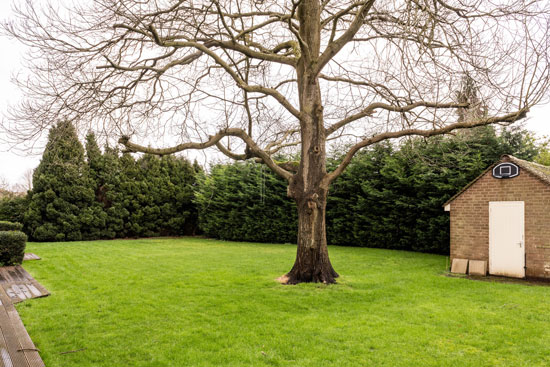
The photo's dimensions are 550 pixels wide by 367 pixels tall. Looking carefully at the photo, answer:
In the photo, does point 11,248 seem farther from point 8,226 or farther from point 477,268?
point 477,268

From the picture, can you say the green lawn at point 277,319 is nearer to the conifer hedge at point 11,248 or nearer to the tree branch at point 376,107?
the conifer hedge at point 11,248

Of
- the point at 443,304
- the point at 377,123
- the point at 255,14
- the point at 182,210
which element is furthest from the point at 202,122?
the point at 182,210

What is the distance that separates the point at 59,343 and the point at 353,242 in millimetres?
12839

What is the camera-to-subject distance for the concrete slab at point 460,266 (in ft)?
32.8

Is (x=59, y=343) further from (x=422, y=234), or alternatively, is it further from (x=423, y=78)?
(x=422, y=234)

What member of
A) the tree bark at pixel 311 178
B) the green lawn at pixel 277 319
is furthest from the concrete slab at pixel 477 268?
the tree bark at pixel 311 178

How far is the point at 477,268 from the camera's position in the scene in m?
9.82

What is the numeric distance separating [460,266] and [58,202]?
53.8 ft

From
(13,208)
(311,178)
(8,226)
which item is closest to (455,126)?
(311,178)

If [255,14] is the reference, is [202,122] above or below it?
below

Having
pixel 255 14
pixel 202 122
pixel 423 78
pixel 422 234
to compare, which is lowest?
pixel 422 234

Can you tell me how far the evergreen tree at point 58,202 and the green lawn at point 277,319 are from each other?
26.2 feet

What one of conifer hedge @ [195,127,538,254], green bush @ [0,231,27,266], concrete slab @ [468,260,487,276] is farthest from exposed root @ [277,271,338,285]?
green bush @ [0,231,27,266]

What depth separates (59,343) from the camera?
4742mm
